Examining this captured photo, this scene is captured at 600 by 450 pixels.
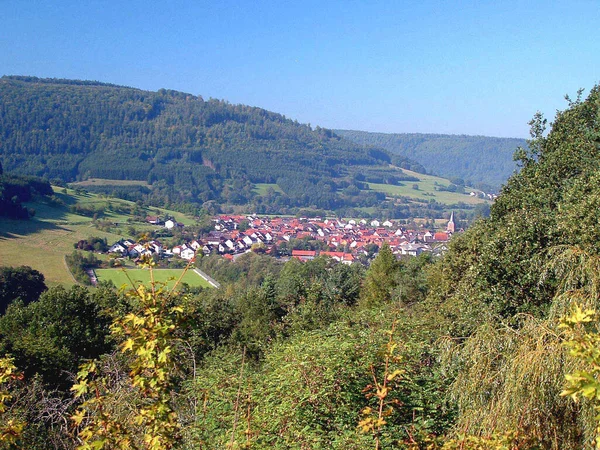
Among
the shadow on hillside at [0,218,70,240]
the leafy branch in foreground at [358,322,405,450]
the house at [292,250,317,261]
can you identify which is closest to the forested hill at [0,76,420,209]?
the house at [292,250,317,261]

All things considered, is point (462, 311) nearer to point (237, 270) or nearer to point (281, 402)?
point (281, 402)

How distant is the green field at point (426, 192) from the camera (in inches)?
4013

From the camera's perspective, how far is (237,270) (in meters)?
41.5

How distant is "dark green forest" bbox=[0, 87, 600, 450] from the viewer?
2.87m

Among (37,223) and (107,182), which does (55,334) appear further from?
(107,182)

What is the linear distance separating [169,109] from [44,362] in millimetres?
134261

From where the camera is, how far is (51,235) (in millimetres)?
43250

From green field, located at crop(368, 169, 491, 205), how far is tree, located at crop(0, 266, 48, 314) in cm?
8227

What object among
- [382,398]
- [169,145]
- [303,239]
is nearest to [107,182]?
[169,145]

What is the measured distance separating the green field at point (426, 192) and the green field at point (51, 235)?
6102 centimetres

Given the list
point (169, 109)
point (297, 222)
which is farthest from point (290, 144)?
point (297, 222)

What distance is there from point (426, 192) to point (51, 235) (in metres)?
80.5

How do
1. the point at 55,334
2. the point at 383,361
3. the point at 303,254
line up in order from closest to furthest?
1. the point at 383,361
2. the point at 55,334
3. the point at 303,254

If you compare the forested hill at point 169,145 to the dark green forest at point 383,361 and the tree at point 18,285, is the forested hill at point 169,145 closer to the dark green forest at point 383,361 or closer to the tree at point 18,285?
the tree at point 18,285
